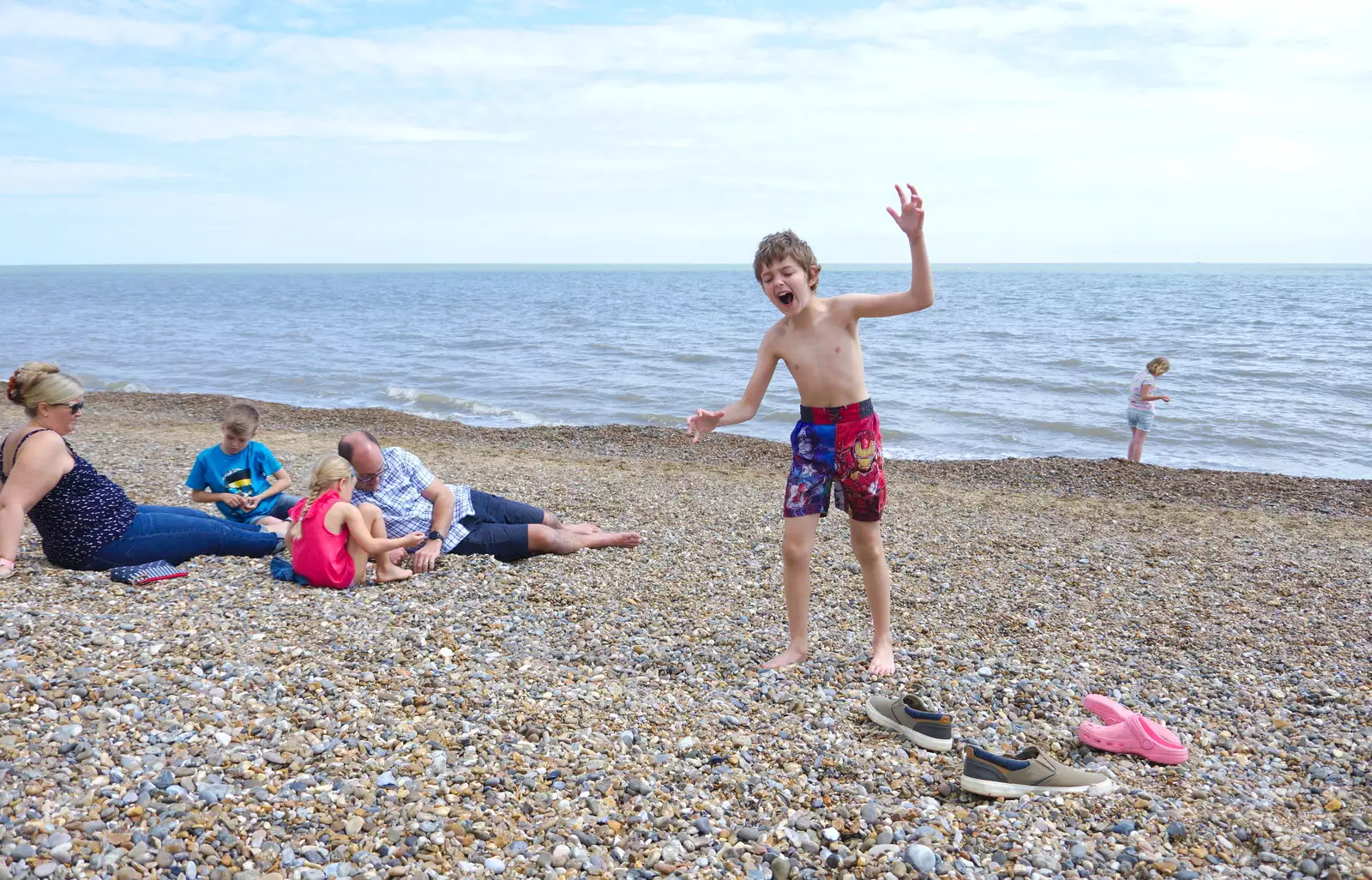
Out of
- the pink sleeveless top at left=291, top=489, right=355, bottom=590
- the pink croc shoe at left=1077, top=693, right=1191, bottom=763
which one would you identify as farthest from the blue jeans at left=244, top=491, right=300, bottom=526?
the pink croc shoe at left=1077, top=693, right=1191, bottom=763

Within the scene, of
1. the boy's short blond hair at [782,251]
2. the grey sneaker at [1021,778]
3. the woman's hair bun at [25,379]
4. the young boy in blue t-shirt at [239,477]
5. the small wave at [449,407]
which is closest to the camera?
the grey sneaker at [1021,778]

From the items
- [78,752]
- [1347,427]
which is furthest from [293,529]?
[1347,427]

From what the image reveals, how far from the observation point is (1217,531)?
10094mm

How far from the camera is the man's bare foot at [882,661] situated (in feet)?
17.0

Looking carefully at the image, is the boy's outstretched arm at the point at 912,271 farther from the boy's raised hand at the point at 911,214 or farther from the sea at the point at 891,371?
the sea at the point at 891,371

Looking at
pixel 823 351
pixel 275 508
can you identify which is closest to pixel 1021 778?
pixel 823 351

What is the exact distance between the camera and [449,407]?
73.8 ft

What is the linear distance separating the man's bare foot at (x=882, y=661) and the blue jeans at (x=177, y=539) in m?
4.67

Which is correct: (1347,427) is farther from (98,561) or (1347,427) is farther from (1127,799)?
(98,561)

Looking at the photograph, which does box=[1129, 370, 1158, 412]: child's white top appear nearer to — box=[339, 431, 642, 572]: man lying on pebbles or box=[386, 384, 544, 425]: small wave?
box=[339, 431, 642, 572]: man lying on pebbles

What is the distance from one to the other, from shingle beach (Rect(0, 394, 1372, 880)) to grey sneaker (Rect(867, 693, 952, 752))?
67mm

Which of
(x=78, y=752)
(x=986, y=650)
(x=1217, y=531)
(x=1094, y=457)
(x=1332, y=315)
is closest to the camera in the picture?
(x=78, y=752)

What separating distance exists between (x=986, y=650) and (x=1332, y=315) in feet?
178

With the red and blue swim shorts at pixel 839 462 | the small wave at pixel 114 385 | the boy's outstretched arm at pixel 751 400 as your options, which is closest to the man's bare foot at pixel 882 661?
the red and blue swim shorts at pixel 839 462
